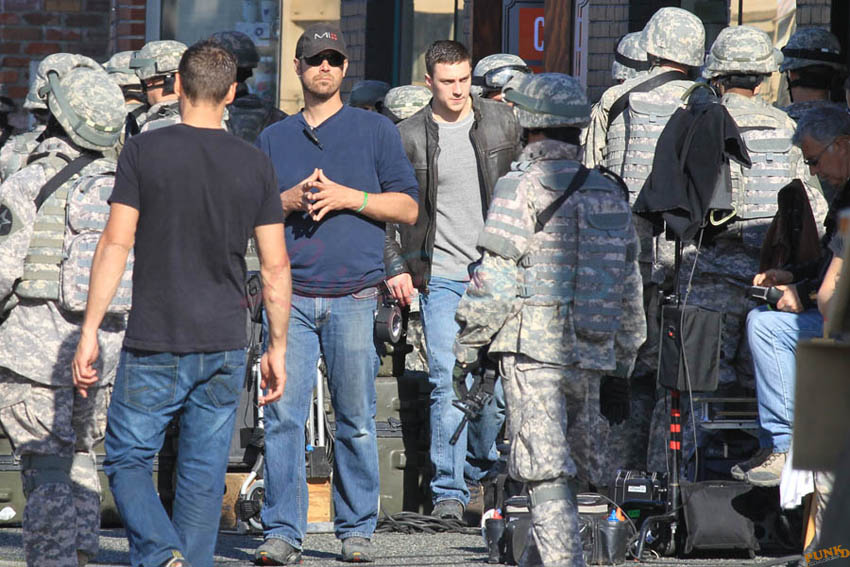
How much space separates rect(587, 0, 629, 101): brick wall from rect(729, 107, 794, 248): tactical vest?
4.02 meters

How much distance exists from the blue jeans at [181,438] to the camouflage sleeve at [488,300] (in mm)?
874

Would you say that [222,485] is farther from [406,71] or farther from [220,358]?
[406,71]

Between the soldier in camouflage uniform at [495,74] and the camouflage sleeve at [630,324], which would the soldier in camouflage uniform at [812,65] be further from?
the camouflage sleeve at [630,324]

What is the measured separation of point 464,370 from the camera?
6.33 m

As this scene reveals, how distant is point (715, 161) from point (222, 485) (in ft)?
9.22

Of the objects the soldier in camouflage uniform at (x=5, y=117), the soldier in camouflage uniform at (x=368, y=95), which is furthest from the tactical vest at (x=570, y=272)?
the soldier in camouflage uniform at (x=5, y=117)

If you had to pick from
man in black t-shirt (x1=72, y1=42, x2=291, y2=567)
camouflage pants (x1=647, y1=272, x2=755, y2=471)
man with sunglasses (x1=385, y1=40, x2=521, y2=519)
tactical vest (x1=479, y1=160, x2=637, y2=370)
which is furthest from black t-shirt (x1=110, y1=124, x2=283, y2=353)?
camouflage pants (x1=647, y1=272, x2=755, y2=471)

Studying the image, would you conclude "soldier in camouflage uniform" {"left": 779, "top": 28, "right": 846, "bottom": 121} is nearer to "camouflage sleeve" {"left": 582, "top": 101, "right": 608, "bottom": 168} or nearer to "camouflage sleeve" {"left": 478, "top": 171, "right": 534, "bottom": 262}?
"camouflage sleeve" {"left": 582, "top": 101, "right": 608, "bottom": 168}

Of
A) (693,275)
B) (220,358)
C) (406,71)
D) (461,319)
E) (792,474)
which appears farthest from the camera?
(406,71)

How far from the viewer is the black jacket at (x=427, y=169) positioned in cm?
813

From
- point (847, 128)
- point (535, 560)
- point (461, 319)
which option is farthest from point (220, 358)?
point (847, 128)

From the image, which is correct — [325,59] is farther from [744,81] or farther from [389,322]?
[744,81]

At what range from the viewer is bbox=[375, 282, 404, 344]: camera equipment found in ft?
26.7

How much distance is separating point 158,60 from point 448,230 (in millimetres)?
2176
